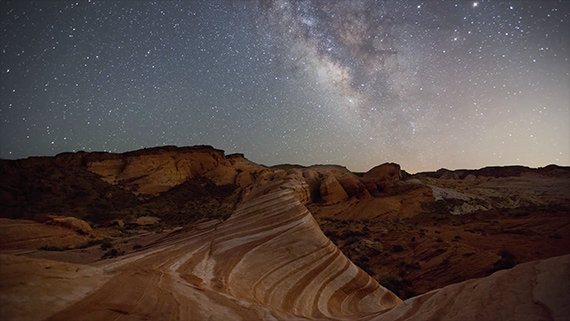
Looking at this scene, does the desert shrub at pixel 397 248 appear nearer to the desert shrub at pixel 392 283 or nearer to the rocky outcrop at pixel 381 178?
the desert shrub at pixel 392 283

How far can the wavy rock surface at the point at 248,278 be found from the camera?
322 cm

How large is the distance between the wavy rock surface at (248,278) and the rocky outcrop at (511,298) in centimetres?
215

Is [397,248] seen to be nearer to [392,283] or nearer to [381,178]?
[392,283]

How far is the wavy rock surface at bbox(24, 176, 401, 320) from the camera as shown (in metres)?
3.22

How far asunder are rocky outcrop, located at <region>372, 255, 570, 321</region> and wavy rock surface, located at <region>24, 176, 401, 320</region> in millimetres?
2147

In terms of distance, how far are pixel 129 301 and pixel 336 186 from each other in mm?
34831

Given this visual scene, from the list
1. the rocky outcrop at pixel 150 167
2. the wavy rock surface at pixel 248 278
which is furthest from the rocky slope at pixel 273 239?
the rocky outcrop at pixel 150 167

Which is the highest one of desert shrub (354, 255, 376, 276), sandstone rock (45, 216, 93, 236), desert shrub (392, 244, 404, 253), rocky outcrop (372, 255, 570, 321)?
rocky outcrop (372, 255, 570, 321)

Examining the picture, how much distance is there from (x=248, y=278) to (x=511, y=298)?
166 inches

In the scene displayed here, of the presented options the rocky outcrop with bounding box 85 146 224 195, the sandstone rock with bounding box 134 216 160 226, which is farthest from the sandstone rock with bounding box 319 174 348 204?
the rocky outcrop with bounding box 85 146 224 195

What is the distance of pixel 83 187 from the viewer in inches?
1528

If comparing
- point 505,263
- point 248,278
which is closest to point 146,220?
point 248,278

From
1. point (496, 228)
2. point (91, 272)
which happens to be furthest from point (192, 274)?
point (496, 228)

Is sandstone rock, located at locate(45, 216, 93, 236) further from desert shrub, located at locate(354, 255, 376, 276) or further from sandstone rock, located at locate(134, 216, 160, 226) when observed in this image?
desert shrub, located at locate(354, 255, 376, 276)
